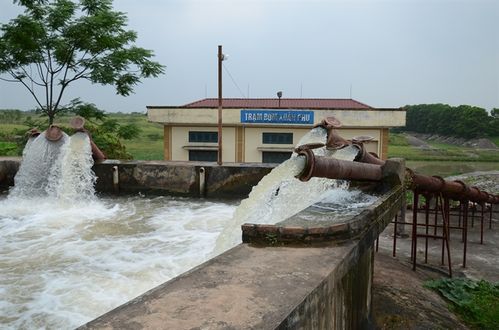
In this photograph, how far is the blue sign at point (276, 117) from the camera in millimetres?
22891

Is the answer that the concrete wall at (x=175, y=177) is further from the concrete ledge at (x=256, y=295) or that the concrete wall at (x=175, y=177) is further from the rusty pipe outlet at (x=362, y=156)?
the concrete ledge at (x=256, y=295)

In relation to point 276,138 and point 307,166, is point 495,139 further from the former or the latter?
point 307,166

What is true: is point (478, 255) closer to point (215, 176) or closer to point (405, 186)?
point (405, 186)

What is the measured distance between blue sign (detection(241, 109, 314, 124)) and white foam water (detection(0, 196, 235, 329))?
48.4 ft

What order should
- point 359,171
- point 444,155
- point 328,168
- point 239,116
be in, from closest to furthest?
1. point 328,168
2. point 359,171
3. point 239,116
4. point 444,155

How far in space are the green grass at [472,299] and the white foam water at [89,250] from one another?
309 centimetres

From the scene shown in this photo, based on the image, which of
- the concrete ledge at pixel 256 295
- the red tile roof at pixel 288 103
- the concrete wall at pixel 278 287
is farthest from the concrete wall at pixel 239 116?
the concrete ledge at pixel 256 295

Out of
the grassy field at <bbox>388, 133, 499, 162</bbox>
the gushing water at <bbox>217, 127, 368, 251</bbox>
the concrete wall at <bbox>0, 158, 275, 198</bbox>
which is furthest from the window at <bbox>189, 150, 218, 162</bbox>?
the gushing water at <bbox>217, 127, 368, 251</bbox>

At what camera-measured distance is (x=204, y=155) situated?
23.8m

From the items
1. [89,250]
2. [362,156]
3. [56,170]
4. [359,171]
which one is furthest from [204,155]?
[359,171]

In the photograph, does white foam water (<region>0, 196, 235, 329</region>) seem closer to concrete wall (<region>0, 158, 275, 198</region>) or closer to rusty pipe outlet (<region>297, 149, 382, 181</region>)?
concrete wall (<region>0, 158, 275, 198</region>)

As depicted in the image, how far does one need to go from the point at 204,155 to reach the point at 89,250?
1851 cm

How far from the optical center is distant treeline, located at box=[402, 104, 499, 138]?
186ft

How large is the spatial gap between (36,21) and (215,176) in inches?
329
